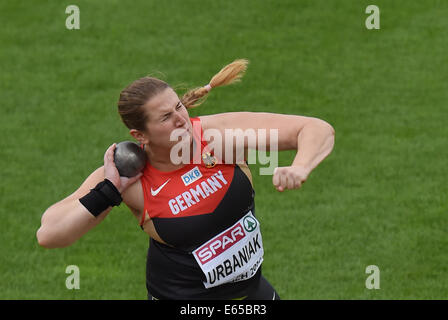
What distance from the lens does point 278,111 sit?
39.5 ft

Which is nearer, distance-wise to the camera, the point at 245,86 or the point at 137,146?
the point at 137,146

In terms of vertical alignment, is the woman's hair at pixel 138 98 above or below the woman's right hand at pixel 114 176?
above

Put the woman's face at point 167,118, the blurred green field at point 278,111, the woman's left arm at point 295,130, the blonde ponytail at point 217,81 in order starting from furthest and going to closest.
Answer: the blurred green field at point 278,111 < the blonde ponytail at point 217,81 < the woman's face at point 167,118 < the woman's left arm at point 295,130

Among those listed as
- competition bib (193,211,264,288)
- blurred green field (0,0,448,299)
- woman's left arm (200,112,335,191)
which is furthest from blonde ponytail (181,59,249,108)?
blurred green field (0,0,448,299)

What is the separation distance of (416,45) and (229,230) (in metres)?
8.39

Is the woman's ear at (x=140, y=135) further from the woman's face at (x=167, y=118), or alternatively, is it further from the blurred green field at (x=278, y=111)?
the blurred green field at (x=278, y=111)

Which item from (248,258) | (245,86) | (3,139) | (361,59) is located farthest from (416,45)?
(248,258)

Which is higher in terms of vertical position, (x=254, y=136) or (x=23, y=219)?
(x=254, y=136)

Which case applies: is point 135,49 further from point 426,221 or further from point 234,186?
point 234,186

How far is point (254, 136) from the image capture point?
564 cm

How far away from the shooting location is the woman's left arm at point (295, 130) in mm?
5281

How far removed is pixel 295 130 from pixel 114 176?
3.82 ft

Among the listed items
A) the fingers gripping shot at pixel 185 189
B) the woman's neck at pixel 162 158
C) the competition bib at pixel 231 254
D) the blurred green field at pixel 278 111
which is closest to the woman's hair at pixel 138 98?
the fingers gripping shot at pixel 185 189

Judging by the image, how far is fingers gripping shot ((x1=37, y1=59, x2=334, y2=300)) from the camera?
219 inches
